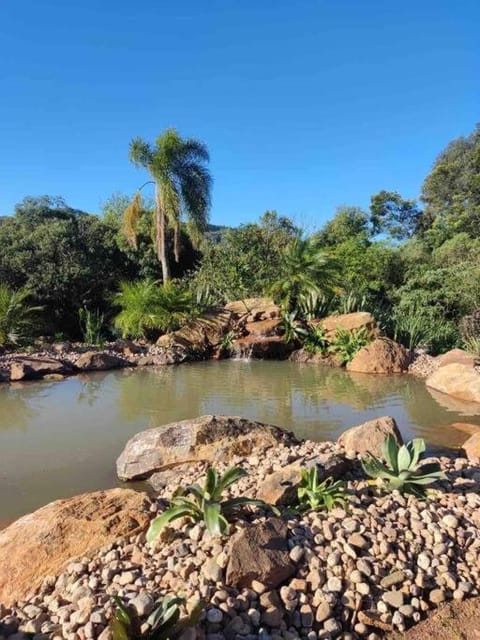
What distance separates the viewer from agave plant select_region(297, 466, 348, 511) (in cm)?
300

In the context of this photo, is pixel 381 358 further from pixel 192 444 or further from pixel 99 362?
pixel 192 444

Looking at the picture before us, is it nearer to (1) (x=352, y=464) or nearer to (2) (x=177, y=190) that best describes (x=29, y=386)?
(1) (x=352, y=464)

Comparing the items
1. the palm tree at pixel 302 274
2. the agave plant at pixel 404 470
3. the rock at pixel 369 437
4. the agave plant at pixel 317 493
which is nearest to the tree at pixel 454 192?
the palm tree at pixel 302 274

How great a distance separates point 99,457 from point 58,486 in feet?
2.27

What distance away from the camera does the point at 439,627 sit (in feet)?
7.39

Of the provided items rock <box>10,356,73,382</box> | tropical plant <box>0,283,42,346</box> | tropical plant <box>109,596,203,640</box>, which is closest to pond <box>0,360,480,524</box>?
rock <box>10,356,73,382</box>

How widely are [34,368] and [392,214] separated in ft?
76.6

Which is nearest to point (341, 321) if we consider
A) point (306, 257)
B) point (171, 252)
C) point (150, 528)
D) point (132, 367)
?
point (306, 257)

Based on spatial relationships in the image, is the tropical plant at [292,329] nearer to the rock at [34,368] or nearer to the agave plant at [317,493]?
the rock at [34,368]

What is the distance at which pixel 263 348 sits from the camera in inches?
448

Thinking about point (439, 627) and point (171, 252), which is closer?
point (439, 627)

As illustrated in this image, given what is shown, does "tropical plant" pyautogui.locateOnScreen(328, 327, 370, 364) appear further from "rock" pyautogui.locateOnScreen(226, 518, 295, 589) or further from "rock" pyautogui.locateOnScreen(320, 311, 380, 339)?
"rock" pyautogui.locateOnScreen(226, 518, 295, 589)

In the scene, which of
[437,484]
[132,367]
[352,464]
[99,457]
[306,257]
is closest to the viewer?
[437,484]

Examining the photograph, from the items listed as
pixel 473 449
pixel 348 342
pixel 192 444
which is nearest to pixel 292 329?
pixel 348 342
